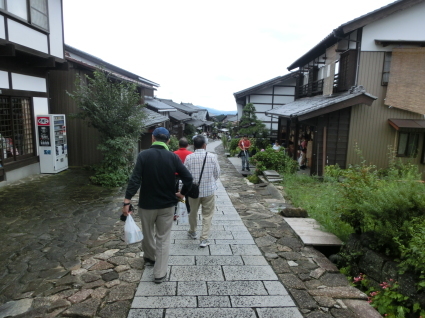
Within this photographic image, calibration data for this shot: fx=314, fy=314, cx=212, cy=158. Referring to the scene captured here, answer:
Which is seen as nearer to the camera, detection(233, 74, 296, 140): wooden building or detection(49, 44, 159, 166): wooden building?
detection(49, 44, 159, 166): wooden building

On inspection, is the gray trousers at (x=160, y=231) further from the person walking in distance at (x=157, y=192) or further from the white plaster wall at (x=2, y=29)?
the white plaster wall at (x=2, y=29)

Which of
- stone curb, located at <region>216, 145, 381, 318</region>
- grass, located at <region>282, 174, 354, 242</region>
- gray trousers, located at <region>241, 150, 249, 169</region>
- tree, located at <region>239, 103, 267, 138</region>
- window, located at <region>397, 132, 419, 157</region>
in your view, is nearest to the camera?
stone curb, located at <region>216, 145, 381, 318</region>

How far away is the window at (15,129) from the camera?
10586mm

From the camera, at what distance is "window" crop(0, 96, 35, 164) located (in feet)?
34.7

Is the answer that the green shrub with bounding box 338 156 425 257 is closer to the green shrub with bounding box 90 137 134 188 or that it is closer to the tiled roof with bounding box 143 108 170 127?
the green shrub with bounding box 90 137 134 188

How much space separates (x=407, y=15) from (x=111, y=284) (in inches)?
606

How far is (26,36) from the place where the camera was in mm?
10547

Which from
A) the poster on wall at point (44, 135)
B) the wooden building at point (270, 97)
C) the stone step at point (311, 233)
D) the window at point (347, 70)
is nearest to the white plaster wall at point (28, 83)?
the poster on wall at point (44, 135)

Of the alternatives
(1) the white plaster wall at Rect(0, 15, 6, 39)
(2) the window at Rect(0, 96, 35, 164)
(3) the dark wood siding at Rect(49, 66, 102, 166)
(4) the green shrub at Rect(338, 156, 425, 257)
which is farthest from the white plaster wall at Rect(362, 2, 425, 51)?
(2) the window at Rect(0, 96, 35, 164)

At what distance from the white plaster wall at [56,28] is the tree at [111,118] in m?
2.23

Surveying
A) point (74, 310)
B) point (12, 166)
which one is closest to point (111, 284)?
point (74, 310)

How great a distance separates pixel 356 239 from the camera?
536 centimetres

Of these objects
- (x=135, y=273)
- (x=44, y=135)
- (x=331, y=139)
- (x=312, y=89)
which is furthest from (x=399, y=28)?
(x=44, y=135)

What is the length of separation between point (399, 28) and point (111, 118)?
1261 centimetres
